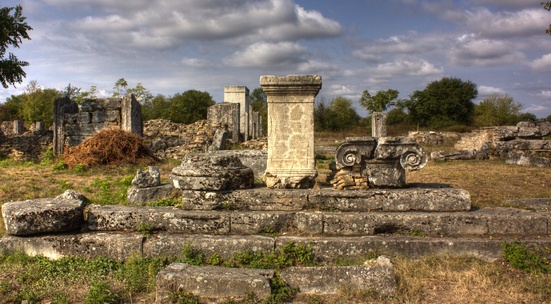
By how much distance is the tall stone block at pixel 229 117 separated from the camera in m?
19.9

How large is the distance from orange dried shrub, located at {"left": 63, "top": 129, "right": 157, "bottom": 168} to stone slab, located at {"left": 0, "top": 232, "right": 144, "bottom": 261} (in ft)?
23.0

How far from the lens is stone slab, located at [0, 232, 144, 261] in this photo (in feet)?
15.1

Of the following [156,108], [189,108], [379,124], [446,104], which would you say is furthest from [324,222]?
[446,104]

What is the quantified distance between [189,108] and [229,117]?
1564 centimetres

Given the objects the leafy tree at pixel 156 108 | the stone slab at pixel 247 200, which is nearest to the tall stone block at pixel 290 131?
the stone slab at pixel 247 200

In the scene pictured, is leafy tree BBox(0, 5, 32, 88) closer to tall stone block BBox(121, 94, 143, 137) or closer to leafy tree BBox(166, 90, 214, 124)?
tall stone block BBox(121, 94, 143, 137)

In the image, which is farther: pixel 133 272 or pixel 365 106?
pixel 365 106

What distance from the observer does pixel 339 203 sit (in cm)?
505

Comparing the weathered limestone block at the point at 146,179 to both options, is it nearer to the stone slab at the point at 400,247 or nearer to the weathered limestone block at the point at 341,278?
the stone slab at the point at 400,247

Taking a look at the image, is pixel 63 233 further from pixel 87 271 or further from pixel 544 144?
pixel 544 144

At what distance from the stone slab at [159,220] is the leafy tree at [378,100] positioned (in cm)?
4207

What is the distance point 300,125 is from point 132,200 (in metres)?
3.07

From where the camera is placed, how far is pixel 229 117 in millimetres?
19922

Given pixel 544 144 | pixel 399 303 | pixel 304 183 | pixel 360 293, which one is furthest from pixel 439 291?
pixel 544 144
